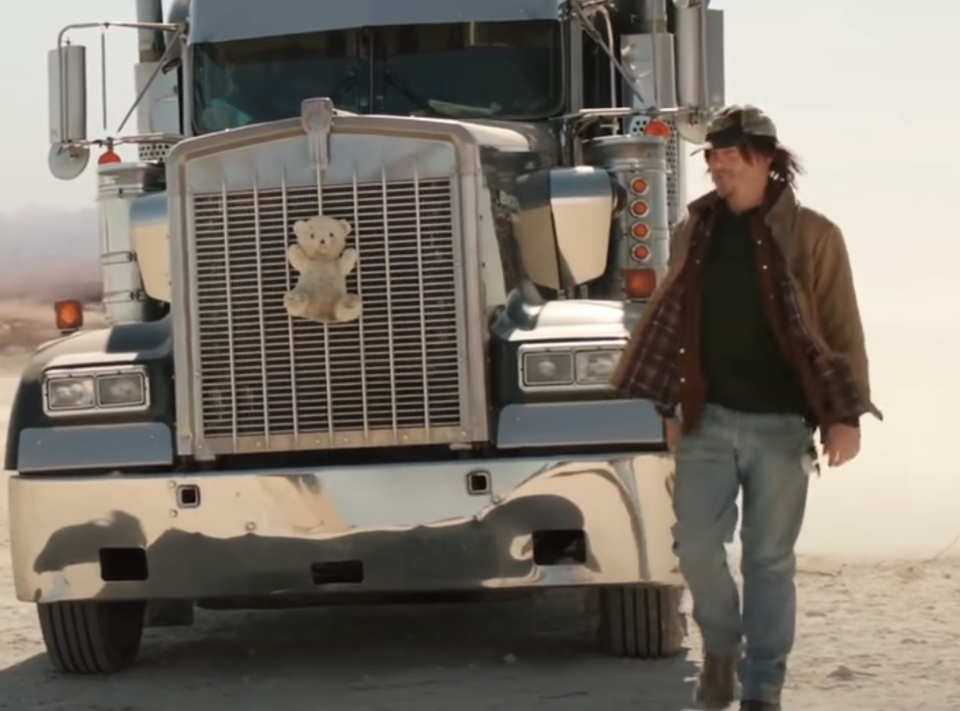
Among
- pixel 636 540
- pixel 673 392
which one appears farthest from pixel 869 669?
pixel 673 392

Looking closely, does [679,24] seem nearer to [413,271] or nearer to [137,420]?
[413,271]

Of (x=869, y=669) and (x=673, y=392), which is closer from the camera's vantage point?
(x=673, y=392)

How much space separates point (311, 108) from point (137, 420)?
4.26 ft

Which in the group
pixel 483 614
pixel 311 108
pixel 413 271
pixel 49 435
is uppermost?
pixel 311 108

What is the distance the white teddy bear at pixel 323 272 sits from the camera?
819 cm

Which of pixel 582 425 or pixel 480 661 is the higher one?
pixel 582 425

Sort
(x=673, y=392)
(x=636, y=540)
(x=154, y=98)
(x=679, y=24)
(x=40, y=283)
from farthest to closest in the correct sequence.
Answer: (x=40, y=283), (x=154, y=98), (x=679, y=24), (x=636, y=540), (x=673, y=392)

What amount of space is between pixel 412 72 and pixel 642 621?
289 centimetres

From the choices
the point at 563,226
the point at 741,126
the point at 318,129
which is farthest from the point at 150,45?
the point at 741,126

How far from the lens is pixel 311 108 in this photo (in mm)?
8227

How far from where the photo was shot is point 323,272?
8.18m

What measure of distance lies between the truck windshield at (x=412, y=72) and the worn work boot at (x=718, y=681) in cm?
365

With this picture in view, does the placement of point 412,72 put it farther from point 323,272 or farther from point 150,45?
point 323,272

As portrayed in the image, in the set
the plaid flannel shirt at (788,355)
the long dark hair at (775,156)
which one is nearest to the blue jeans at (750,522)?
the plaid flannel shirt at (788,355)
